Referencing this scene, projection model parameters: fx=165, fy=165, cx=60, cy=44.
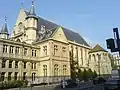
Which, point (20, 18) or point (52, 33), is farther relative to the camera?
point (20, 18)

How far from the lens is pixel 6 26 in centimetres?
5891

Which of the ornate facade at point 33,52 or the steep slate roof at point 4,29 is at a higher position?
the steep slate roof at point 4,29

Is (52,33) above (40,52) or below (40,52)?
above

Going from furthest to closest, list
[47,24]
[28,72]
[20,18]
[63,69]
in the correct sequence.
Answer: [47,24] → [20,18] → [63,69] → [28,72]

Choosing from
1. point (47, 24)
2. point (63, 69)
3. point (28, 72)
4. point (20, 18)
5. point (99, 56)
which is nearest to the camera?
point (28, 72)

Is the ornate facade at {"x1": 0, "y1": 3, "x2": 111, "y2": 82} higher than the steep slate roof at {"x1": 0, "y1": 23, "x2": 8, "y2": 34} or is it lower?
lower

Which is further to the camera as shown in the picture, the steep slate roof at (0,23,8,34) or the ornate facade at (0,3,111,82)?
the steep slate roof at (0,23,8,34)

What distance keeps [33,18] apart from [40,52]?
35.9 ft

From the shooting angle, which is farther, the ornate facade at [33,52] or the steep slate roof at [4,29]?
the steep slate roof at [4,29]

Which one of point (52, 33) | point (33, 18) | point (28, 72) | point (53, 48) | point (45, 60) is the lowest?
point (28, 72)

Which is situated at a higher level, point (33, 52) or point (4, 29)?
point (4, 29)

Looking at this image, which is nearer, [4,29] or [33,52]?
[33,52]

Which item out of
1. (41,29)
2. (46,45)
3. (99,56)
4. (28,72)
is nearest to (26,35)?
(41,29)

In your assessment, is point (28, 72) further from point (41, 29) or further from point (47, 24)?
point (47, 24)
